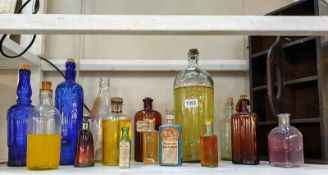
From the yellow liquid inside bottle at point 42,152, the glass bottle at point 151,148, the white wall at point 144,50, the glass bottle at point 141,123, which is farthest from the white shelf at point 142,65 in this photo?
the yellow liquid inside bottle at point 42,152

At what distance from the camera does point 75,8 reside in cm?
146

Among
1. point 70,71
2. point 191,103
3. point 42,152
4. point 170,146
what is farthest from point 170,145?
point 70,71

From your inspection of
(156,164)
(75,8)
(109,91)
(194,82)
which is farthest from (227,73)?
(75,8)

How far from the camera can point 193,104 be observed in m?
1.09

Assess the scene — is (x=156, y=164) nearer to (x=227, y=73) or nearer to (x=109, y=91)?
(x=109, y=91)

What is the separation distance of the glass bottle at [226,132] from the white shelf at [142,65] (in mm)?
212

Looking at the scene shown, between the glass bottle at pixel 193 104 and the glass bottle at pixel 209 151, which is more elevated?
the glass bottle at pixel 193 104

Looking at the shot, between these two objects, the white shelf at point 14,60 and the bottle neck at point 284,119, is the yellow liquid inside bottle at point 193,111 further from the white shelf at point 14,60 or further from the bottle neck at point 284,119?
the white shelf at point 14,60

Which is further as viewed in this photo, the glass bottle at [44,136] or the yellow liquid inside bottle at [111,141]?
the yellow liquid inside bottle at [111,141]

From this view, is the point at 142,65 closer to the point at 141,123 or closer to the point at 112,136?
the point at 141,123

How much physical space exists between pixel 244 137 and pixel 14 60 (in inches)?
34.7

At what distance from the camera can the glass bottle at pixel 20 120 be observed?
1021 mm

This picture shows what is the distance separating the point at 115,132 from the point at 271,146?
0.46 meters

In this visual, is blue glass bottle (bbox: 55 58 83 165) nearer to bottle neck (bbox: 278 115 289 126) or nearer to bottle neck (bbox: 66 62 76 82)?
bottle neck (bbox: 66 62 76 82)
